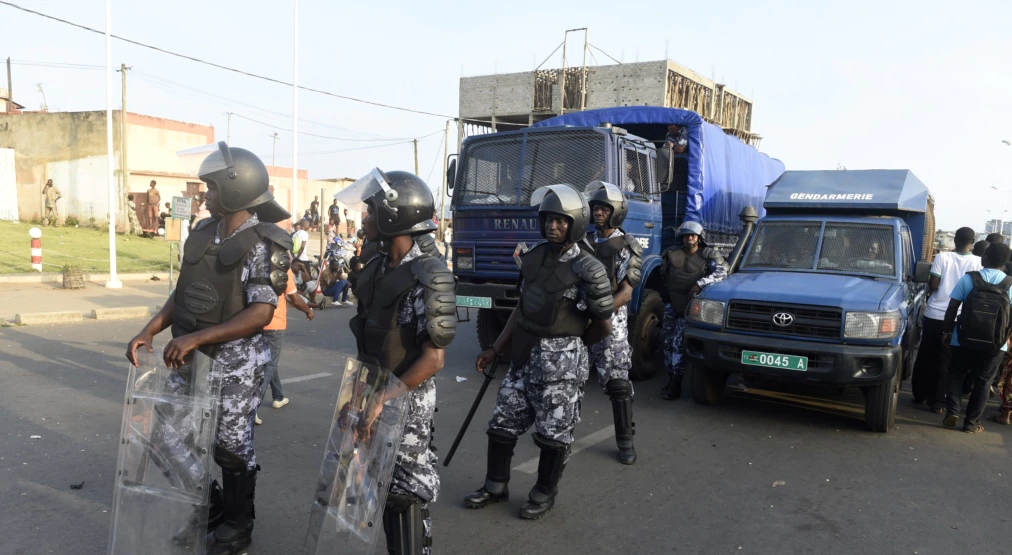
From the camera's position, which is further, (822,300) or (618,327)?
(822,300)

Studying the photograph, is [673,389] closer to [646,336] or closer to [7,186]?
[646,336]

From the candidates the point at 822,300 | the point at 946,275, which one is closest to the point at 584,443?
the point at 822,300

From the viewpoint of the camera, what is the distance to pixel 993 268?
605 centimetres

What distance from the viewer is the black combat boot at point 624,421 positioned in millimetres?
4980

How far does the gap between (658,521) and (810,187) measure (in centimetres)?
515

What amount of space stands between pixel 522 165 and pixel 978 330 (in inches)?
179

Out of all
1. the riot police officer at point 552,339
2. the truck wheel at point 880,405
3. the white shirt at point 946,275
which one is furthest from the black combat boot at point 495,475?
the white shirt at point 946,275

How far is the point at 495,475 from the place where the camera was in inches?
164

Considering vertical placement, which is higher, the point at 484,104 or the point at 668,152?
the point at 484,104

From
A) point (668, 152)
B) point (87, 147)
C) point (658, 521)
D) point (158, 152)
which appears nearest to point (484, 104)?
point (158, 152)

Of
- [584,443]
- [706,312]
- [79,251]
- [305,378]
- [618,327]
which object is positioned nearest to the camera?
[618,327]

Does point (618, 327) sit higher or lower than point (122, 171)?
lower

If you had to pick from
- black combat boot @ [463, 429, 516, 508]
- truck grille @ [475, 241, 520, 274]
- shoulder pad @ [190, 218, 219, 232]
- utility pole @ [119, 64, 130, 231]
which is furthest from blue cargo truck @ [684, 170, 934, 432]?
utility pole @ [119, 64, 130, 231]

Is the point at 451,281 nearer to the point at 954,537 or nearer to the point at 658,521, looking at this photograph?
the point at 658,521
